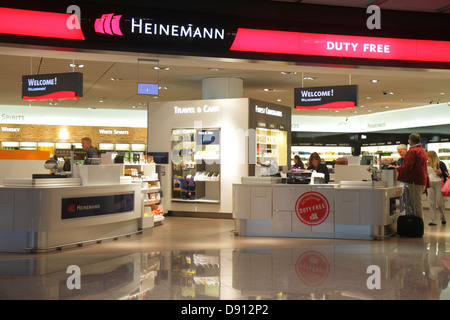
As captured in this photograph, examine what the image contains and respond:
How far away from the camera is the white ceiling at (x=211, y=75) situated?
25.3 feet

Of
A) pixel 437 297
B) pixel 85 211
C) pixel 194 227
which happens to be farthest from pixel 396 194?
pixel 85 211

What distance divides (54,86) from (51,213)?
8.88 ft

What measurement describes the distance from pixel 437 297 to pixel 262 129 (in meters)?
8.06

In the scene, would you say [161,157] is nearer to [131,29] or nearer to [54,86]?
[54,86]

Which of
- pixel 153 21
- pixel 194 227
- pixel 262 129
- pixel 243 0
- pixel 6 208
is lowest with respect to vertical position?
pixel 194 227

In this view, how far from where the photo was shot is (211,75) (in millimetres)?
11875

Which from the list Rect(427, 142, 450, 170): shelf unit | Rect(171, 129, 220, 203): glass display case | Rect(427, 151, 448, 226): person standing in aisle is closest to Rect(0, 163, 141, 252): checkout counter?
Rect(171, 129, 220, 203): glass display case

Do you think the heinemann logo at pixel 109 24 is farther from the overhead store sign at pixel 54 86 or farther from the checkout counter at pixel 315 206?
the checkout counter at pixel 315 206

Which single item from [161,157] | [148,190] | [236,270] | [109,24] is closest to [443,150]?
[161,157]

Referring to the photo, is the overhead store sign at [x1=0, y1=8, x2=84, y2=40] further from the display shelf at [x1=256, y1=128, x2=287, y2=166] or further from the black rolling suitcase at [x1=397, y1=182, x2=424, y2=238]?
the display shelf at [x1=256, y1=128, x2=287, y2=166]

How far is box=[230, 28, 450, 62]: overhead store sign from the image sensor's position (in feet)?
20.1

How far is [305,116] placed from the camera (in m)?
20.7


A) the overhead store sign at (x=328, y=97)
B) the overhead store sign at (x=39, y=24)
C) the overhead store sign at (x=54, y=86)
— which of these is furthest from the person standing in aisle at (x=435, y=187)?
the overhead store sign at (x=39, y=24)
